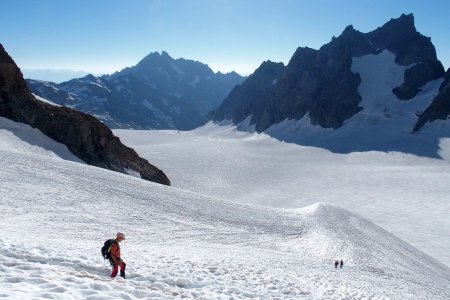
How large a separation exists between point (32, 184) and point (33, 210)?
18.1 ft

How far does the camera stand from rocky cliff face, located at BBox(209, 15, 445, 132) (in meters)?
155

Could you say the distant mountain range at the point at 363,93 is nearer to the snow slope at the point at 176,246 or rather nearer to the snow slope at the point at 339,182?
the snow slope at the point at 339,182

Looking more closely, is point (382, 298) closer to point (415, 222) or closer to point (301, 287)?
point (301, 287)

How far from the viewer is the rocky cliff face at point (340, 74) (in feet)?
509

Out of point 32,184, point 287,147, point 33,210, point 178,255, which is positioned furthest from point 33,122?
point 287,147

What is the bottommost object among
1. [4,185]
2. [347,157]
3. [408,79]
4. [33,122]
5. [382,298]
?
[382,298]

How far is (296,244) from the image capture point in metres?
30.3

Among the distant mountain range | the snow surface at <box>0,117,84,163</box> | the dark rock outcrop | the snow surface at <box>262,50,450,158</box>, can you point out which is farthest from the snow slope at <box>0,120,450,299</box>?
the dark rock outcrop

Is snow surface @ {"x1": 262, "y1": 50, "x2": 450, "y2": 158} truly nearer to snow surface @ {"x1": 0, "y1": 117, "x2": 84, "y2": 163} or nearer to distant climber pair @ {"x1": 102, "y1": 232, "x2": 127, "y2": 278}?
snow surface @ {"x1": 0, "y1": 117, "x2": 84, "y2": 163}

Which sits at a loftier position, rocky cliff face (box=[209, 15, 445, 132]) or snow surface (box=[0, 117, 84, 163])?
rocky cliff face (box=[209, 15, 445, 132])

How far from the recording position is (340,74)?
563 ft

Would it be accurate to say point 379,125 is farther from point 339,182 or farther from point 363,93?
point 339,182

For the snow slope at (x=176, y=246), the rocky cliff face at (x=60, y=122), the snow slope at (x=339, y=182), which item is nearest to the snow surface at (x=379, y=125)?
the snow slope at (x=339, y=182)

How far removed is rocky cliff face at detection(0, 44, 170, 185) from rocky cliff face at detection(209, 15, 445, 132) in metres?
116
